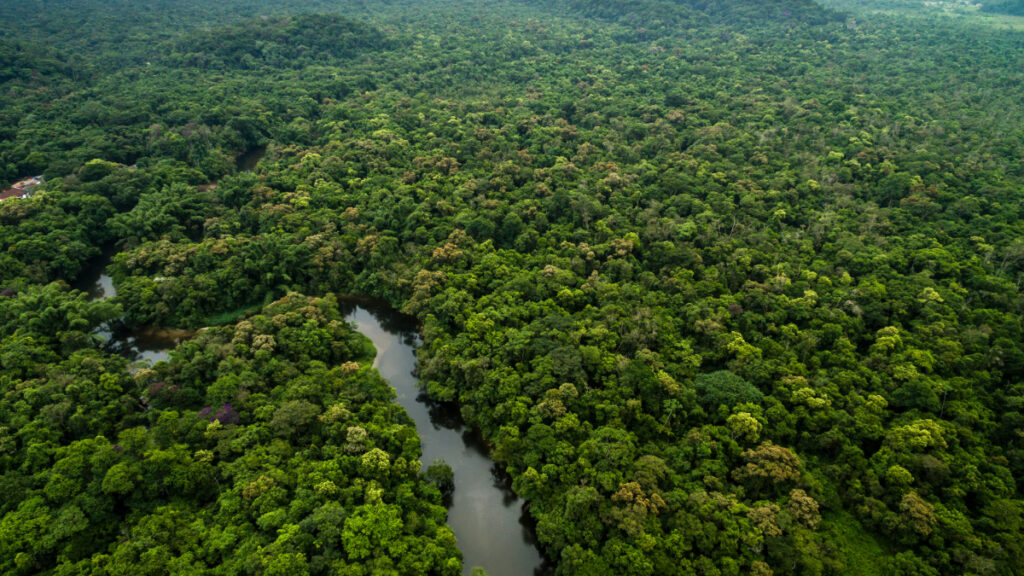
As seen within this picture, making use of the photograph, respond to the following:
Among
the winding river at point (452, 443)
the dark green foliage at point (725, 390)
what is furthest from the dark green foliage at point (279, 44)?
the dark green foliage at point (725, 390)

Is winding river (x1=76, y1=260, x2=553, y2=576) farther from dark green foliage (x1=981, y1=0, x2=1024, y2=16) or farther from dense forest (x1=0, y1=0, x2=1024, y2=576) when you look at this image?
dark green foliage (x1=981, y1=0, x2=1024, y2=16)

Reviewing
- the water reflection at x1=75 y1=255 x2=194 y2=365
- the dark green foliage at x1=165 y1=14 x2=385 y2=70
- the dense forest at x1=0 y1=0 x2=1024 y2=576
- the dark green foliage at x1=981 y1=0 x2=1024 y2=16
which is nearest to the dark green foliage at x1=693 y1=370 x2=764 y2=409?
the dense forest at x1=0 y1=0 x2=1024 y2=576

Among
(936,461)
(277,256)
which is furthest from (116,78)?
(936,461)

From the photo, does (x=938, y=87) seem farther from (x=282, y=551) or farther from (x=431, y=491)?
(x=282, y=551)

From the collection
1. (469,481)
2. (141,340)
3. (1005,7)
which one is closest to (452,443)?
(469,481)

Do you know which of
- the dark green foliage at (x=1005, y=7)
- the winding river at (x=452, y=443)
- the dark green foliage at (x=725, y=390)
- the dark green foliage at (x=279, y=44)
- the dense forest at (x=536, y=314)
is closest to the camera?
the dense forest at (x=536, y=314)

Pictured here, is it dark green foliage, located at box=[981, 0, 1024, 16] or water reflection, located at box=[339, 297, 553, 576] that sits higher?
dark green foliage, located at box=[981, 0, 1024, 16]

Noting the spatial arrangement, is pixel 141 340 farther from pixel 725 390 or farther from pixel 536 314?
pixel 725 390

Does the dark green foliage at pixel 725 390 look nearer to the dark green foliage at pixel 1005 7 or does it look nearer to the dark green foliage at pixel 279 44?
the dark green foliage at pixel 279 44
